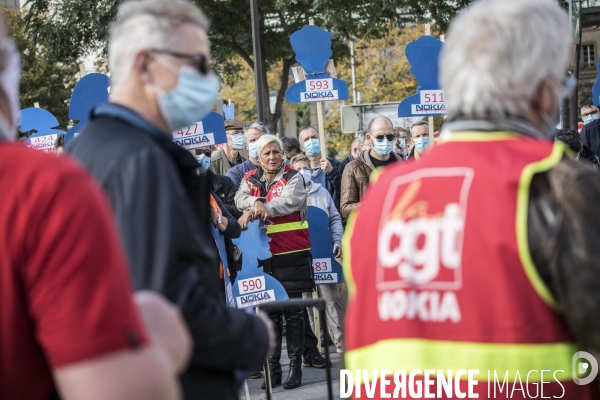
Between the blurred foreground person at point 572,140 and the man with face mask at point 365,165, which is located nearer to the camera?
the blurred foreground person at point 572,140

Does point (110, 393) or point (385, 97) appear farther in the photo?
point (385, 97)

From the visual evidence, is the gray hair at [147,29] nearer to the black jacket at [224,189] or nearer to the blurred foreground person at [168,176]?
the blurred foreground person at [168,176]

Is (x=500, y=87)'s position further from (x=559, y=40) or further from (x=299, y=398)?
(x=299, y=398)

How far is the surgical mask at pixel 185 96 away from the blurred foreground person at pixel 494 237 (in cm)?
62

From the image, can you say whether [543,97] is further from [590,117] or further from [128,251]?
[590,117]

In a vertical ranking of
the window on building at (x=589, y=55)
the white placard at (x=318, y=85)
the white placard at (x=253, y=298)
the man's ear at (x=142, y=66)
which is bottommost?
the white placard at (x=253, y=298)

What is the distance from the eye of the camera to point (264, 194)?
8.28m

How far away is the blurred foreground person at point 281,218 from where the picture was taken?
8.11 metres

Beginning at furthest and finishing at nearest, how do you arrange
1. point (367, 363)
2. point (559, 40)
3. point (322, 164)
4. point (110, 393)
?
point (322, 164) → point (367, 363) → point (559, 40) → point (110, 393)

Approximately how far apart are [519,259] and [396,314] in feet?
1.19

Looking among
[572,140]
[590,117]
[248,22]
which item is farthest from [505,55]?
[248,22]

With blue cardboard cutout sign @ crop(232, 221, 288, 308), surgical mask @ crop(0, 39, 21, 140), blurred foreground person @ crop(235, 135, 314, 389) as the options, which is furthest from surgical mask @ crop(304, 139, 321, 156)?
surgical mask @ crop(0, 39, 21, 140)

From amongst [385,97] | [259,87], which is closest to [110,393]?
[259,87]

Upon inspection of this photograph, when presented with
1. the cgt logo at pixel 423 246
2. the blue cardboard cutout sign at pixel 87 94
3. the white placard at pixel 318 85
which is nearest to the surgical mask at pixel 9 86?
the cgt logo at pixel 423 246
